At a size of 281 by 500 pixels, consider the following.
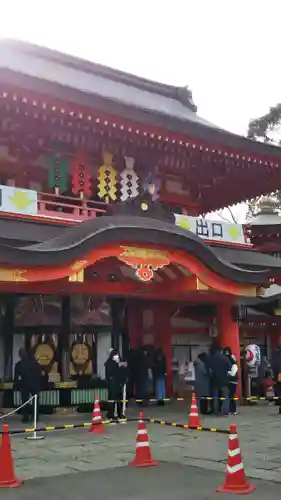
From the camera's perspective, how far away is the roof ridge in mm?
19734

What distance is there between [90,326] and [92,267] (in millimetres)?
1836

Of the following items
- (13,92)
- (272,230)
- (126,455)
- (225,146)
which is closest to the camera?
(126,455)

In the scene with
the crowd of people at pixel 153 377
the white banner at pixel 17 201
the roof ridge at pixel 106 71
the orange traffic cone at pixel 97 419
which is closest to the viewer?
the orange traffic cone at pixel 97 419

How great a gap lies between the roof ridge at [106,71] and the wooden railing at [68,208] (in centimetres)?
649

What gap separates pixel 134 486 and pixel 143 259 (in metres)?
7.08

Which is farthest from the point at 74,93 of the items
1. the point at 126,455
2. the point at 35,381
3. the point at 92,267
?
the point at 126,455

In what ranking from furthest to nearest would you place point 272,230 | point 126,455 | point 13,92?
point 272,230, point 13,92, point 126,455

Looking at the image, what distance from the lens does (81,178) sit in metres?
15.9

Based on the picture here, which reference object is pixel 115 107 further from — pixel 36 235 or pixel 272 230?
pixel 272 230

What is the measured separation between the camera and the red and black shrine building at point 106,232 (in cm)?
1323

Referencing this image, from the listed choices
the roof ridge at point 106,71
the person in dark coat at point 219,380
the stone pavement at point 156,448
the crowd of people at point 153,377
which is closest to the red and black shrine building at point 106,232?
the roof ridge at point 106,71

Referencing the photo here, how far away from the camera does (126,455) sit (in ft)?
30.9

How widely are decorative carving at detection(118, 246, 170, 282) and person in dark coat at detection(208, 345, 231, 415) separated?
2537 mm

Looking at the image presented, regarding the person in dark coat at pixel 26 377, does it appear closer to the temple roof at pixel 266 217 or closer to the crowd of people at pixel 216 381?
the crowd of people at pixel 216 381
